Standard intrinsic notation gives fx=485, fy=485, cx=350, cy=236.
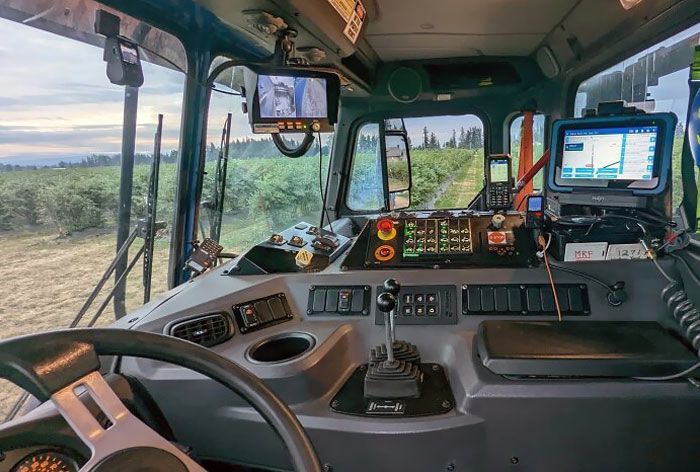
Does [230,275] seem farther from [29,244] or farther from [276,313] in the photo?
[29,244]

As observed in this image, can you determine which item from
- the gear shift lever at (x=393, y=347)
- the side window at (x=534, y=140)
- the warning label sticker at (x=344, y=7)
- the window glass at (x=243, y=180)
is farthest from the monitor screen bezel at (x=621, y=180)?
the side window at (x=534, y=140)

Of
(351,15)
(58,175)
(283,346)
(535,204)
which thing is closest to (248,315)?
(283,346)

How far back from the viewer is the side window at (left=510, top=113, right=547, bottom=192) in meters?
3.92

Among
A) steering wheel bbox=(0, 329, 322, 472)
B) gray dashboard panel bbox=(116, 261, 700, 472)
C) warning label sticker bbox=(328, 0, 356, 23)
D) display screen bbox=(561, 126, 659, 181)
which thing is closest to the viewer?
steering wheel bbox=(0, 329, 322, 472)

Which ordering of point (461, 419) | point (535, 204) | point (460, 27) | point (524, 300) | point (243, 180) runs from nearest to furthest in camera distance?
point (461, 419) < point (524, 300) < point (535, 204) < point (243, 180) < point (460, 27)

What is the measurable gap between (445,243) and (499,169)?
93 centimetres

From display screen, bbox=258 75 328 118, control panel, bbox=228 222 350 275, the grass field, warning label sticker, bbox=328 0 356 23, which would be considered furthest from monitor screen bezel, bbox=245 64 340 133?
the grass field

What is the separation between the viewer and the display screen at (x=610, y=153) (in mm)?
1646

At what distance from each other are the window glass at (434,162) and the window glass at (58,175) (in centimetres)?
247

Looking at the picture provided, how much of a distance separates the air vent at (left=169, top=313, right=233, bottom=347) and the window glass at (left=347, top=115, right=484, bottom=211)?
2758 mm

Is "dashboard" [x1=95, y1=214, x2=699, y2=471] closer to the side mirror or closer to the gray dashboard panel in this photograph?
the gray dashboard panel

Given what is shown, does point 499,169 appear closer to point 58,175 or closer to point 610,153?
point 610,153

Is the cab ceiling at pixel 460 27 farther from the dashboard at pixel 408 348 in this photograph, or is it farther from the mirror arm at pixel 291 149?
the dashboard at pixel 408 348

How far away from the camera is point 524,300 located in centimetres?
154
